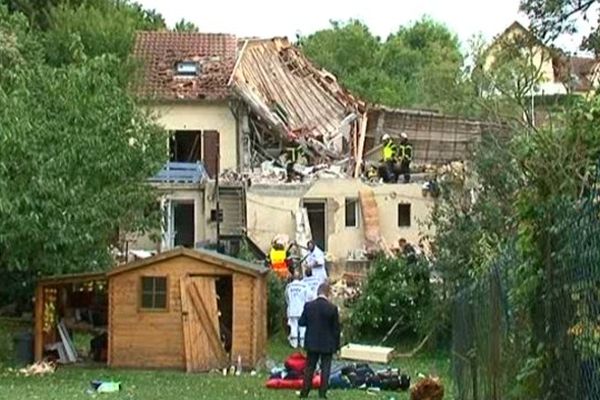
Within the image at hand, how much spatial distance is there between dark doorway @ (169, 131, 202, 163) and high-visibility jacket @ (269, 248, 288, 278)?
758 centimetres

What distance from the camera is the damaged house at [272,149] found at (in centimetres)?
4122

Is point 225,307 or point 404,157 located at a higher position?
point 404,157

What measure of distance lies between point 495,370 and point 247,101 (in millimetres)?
33915

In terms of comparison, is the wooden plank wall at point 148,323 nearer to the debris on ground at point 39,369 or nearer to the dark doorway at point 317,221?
the debris on ground at point 39,369

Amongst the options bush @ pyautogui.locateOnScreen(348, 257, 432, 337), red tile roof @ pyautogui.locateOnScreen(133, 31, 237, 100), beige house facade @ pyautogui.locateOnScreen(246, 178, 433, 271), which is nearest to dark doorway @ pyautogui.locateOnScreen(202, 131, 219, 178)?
red tile roof @ pyautogui.locateOnScreen(133, 31, 237, 100)

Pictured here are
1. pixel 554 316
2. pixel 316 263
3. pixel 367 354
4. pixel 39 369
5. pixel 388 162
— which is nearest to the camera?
pixel 554 316

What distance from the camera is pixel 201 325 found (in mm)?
26219

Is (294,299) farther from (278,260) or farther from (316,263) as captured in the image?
(278,260)

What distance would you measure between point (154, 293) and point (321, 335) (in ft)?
28.7

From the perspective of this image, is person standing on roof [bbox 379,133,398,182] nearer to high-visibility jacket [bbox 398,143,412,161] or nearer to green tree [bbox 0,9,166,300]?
high-visibility jacket [bbox 398,143,412,161]

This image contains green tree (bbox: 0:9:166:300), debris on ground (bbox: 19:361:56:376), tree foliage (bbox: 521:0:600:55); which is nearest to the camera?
tree foliage (bbox: 521:0:600:55)

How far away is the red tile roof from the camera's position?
44.8m

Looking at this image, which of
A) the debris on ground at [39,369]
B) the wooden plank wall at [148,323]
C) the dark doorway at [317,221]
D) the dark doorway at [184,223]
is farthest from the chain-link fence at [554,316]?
the dark doorway at [184,223]

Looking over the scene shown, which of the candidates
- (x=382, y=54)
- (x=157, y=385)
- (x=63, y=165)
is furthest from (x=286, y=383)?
(x=382, y=54)
